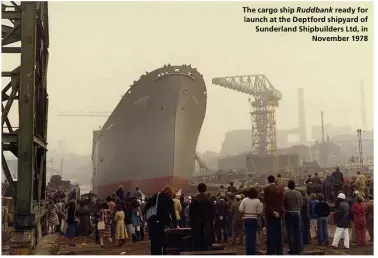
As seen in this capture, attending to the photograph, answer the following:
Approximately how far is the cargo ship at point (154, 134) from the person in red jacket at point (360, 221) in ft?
48.9

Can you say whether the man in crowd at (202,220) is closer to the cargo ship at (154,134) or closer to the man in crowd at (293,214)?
the man in crowd at (293,214)

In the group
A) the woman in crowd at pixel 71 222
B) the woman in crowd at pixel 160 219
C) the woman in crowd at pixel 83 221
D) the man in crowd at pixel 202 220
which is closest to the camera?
the woman in crowd at pixel 160 219

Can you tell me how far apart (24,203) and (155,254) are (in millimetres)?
3036

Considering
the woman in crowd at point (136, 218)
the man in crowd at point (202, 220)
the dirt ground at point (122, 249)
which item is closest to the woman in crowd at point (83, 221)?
the dirt ground at point (122, 249)

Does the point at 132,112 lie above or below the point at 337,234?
above

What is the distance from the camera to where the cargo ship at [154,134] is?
936 inches

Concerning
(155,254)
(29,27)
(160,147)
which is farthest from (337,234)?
(160,147)

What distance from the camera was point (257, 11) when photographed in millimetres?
9945

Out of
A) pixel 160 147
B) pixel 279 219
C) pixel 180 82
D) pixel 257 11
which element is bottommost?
pixel 279 219

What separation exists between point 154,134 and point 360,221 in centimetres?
1665

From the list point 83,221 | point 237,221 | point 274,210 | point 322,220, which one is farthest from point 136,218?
point 322,220

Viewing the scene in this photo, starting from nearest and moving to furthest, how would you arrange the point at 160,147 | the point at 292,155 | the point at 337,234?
the point at 337,234 < the point at 160,147 < the point at 292,155

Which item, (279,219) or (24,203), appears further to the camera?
(24,203)

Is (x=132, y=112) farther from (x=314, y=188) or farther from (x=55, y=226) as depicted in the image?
(x=314, y=188)
